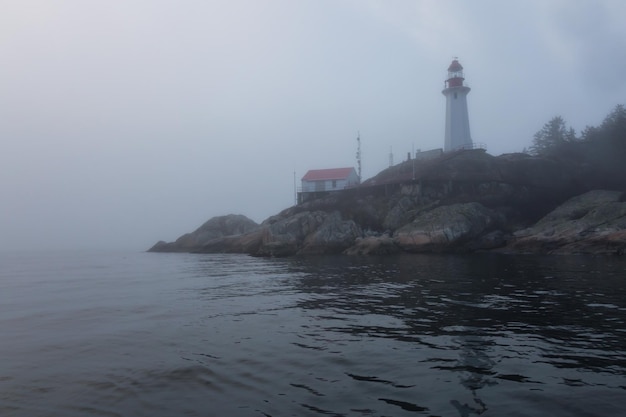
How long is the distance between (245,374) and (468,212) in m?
51.1

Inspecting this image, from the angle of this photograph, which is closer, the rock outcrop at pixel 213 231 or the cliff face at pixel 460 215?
the cliff face at pixel 460 215

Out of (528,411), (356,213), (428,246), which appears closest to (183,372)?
(528,411)

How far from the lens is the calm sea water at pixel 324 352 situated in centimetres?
866

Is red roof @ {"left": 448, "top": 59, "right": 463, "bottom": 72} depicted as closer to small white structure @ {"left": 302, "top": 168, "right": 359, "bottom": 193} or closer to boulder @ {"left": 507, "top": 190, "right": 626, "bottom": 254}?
small white structure @ {"left": 302, "top": 168, "right": 359, "bottom": 193}

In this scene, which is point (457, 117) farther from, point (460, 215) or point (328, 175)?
point (460, 215)

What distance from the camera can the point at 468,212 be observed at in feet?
184

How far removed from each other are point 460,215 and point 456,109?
34277 millimetres

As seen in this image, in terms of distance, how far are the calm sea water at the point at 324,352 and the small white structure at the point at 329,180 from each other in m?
57.0

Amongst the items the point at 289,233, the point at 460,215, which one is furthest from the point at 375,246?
the point at 289,233

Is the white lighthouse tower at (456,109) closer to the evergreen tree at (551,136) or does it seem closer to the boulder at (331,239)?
the evergreen tree at (551,136)

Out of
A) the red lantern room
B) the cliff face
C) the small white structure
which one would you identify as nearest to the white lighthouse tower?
Result: the red lantern room

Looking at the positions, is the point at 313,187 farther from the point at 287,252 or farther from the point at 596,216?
the point at 596,216

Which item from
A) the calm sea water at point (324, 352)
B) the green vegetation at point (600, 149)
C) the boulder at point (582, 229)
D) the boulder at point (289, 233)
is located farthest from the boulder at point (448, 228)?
the calm sea water at point (324, 352)

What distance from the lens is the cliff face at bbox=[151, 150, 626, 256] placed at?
49.7m
